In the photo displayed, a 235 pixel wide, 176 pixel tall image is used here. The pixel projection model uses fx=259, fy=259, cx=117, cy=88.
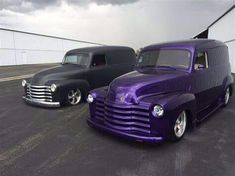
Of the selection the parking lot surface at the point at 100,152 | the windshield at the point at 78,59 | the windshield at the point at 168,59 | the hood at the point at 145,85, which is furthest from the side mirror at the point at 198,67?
the windshield at the point at 78,59

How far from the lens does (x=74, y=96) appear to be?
8.43m

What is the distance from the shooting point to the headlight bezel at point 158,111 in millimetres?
4547

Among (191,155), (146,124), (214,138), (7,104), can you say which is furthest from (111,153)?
(7,104)

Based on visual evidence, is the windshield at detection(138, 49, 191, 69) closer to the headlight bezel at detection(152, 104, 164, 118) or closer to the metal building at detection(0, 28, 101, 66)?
the headlight bezel at detection(152, 104, 164, 118)

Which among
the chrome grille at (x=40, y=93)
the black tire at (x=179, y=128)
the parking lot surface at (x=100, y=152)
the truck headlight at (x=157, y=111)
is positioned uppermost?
the truck headlight at (x=157, y=111)

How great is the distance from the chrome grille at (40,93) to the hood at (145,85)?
10.5ft

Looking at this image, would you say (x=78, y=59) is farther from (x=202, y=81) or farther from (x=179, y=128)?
(x=179, y=128)

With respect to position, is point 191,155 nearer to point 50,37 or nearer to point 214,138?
point 214,138

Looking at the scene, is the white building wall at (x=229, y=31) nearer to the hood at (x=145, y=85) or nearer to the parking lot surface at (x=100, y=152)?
the parking lot surface at (x=100, y=152)

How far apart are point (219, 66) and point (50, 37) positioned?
44.7 m

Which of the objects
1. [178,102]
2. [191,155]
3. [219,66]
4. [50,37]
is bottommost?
[191,155]

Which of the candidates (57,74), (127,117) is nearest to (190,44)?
(127,117)

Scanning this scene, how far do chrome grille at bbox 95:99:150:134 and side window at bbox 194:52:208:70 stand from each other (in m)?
1.94

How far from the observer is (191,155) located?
14.8 ft
